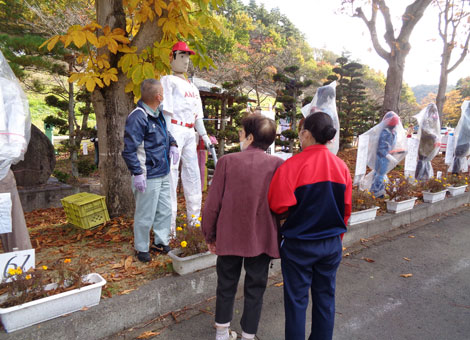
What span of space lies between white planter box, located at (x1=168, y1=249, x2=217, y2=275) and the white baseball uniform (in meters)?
0.79

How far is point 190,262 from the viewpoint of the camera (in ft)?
9.82

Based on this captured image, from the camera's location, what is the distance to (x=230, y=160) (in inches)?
87.0

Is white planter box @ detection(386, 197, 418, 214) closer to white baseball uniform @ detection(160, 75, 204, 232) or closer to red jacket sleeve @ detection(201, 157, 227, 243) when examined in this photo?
white baseball uniform @ detection(160, 75, 204, 232)

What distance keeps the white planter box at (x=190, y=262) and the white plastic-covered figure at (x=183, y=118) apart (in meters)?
0.70

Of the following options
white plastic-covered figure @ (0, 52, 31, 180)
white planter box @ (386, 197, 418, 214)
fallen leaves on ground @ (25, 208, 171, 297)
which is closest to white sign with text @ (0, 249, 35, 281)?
fallen leaves on ground @ (25, 208, 171, 297)

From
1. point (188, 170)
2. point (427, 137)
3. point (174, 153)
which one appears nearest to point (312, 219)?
point (174, 153)

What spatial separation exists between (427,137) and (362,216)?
3903mm

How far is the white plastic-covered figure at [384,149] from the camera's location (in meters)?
6.16

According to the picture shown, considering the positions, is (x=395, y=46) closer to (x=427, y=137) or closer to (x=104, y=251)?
(x=427, y=137)

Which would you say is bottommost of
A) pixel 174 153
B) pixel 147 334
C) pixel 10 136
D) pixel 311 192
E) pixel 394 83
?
pixel 147 334

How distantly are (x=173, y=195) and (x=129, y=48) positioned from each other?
79.7 inches

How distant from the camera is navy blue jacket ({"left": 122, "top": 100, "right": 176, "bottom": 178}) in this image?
295 cm

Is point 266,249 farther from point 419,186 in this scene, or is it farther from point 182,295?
point 419,186

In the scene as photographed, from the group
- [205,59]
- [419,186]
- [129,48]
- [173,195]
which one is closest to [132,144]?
[173,195]
